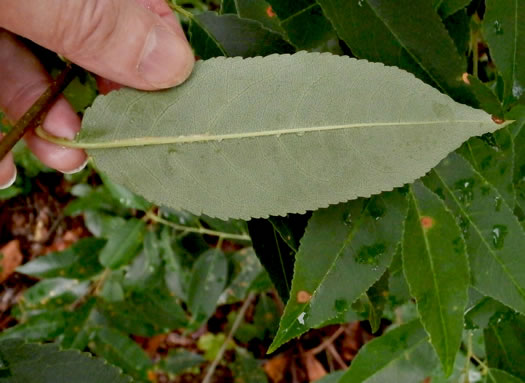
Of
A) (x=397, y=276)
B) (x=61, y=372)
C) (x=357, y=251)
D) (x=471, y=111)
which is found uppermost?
(x=471, y=111)

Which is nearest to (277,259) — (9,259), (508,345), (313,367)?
(508,345)

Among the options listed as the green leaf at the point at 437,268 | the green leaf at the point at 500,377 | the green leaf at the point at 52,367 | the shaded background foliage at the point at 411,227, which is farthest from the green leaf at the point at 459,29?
the green leaf at the point at 52,367

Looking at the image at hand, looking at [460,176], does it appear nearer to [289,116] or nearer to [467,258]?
[467,258]

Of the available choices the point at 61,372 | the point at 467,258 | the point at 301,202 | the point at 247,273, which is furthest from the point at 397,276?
the point at 247,273

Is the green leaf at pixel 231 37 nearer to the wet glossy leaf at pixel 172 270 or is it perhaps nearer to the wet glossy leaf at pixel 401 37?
the wet glossy leaf at pixel 401 37

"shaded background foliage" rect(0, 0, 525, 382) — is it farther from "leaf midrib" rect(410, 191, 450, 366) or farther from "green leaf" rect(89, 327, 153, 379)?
"green leaf" rect(89, 327, 153, 379)

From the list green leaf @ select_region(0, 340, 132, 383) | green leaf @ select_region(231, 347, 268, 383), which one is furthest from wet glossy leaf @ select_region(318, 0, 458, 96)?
green leaf @ select_region(231, 347, 268, 383)

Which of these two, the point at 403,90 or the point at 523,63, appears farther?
the point at 523,63
